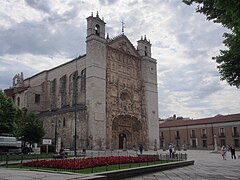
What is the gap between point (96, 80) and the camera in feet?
133

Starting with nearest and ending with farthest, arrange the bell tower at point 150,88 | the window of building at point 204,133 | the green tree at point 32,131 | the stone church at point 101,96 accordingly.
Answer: the green tree at point 32,131
the stone church at point 101,96
the bell tower at point 150,88
the window of building at point 204,133

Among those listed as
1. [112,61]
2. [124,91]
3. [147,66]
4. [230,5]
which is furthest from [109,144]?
[230,5]

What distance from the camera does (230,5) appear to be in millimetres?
6664

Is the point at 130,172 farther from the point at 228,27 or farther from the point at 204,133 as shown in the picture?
the point at 204,133

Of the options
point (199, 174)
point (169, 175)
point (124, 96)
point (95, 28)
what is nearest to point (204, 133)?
point (124, 96)

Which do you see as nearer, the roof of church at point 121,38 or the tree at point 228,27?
the tree at point 228,27

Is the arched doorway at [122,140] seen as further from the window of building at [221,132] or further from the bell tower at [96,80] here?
the window of building at [221,132]

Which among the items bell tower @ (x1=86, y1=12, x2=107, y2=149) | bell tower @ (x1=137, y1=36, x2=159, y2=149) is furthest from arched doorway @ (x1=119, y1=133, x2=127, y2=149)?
bell tower @ (x1=86, y1=12, x2=107, y2=149)

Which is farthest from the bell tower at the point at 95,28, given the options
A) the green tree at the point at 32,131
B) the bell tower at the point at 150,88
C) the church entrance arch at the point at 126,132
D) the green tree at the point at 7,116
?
the green tree at the point at 7,116

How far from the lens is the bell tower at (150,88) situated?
161 feet

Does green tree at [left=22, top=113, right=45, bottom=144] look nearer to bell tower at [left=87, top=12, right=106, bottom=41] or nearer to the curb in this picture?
the curb

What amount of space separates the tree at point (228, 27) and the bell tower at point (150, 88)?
3587cm

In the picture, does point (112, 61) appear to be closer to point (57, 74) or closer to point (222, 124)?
point (57, 74)

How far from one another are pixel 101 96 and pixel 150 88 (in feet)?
44.7
